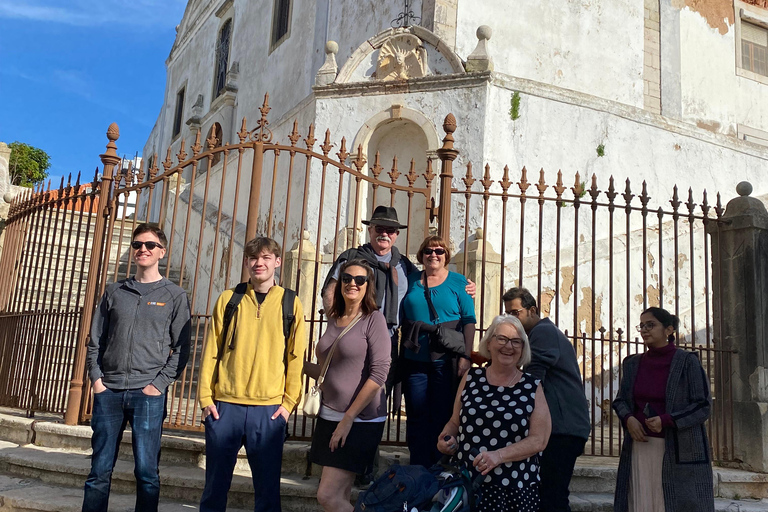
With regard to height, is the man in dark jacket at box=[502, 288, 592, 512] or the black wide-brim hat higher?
the black wide-brim hat

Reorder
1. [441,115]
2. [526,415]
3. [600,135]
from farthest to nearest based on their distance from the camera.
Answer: [600,135] → [441,115] → [526,415]

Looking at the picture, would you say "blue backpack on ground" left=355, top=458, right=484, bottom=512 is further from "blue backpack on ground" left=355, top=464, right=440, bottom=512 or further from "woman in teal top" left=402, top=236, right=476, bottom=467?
"woman in teal top" left=402, top=236, right=476, bottom=467

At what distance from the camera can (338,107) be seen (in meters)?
11.8

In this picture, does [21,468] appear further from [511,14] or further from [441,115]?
[511,14]

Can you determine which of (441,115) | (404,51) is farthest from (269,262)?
(404,51)

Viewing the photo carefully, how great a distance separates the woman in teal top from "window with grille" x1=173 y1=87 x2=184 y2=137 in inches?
809

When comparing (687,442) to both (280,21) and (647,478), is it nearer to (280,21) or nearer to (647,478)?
(647,478)

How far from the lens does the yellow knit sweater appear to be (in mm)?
3682

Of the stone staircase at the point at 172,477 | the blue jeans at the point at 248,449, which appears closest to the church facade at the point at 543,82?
the stone staircase at the point at 172,477

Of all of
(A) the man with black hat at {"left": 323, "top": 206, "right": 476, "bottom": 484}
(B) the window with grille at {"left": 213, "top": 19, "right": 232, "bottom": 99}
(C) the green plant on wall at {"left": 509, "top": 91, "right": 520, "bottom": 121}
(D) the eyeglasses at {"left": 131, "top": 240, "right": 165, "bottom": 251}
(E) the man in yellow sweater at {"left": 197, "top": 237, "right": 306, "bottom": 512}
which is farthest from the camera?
(B) the window with grille at {"left": 213, "top": 19, "right": 232, "bottom": 99}

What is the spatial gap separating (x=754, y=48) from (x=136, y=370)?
56.1 ft

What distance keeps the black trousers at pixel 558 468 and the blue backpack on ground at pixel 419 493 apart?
693 mm

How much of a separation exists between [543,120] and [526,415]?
9.08 metres

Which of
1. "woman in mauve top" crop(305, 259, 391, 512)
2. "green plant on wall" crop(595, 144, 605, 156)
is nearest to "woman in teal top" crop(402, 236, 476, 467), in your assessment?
Answer: "woman in mauve top" crop(305, 259, 391, 512)
